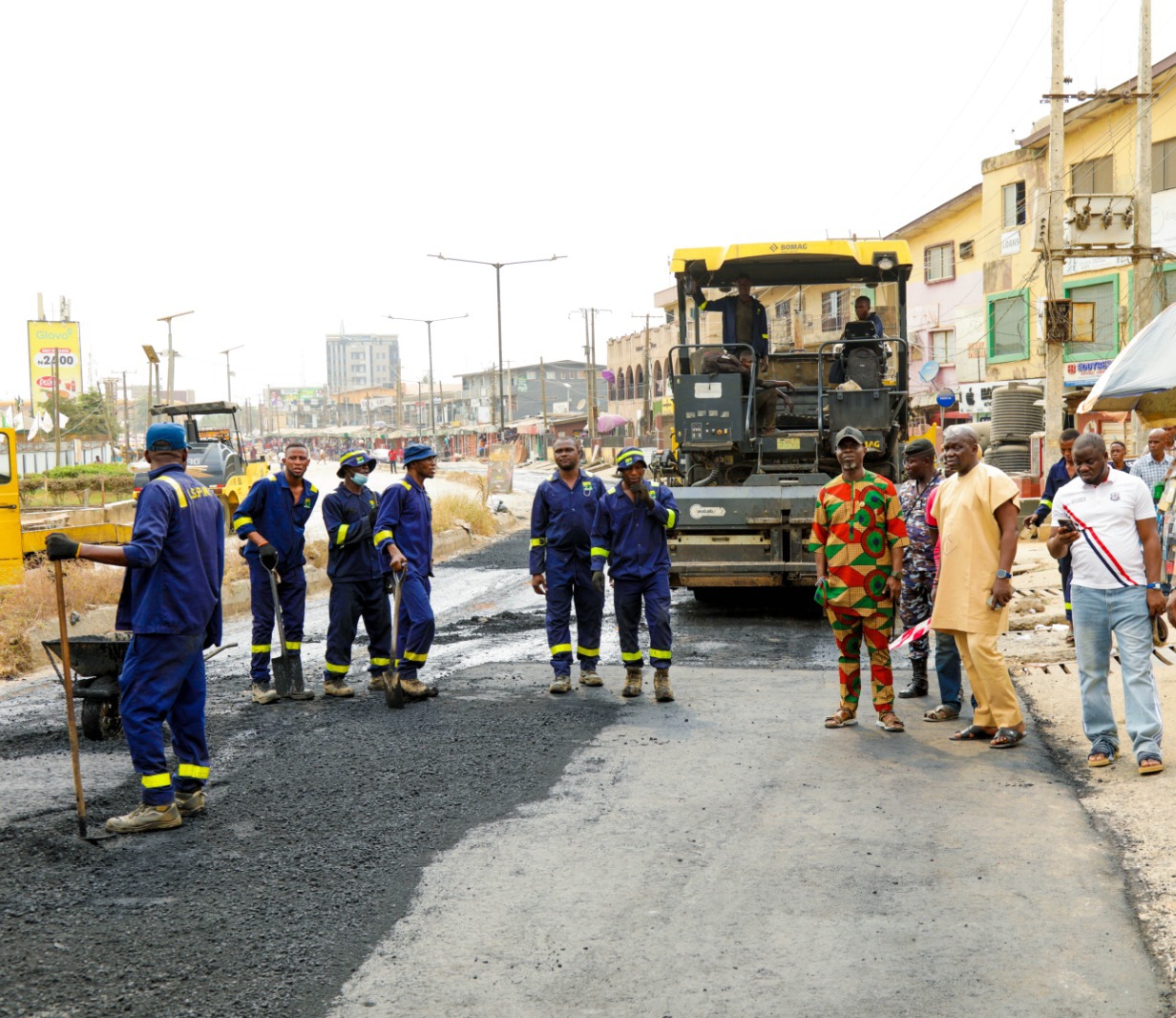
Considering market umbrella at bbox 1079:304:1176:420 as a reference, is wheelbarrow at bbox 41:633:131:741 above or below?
below

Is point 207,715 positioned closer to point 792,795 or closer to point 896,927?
point 792,795

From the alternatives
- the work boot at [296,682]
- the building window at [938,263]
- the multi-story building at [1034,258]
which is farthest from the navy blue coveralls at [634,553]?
the building window at [938,263]

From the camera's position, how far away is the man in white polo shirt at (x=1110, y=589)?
→ 6004 mm

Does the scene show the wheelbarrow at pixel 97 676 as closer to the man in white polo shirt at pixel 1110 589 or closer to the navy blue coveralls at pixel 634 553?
the navy blue coveralls at pixel 634 553

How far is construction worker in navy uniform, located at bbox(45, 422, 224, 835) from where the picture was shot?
535cm

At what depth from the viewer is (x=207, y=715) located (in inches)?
309

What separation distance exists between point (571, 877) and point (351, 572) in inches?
169

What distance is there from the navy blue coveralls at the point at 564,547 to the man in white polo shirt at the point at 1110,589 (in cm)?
339

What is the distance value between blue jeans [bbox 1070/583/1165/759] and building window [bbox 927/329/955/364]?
123ft

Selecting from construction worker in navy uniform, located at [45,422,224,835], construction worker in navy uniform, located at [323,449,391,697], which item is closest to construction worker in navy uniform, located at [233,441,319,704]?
construction worker in navy uniform, located at [323,449,391,697]

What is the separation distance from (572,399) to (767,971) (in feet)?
347

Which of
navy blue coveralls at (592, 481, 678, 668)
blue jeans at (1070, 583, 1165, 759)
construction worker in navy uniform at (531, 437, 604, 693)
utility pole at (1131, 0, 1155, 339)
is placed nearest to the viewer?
blue jeans at (1070, 583, 1165, 759)

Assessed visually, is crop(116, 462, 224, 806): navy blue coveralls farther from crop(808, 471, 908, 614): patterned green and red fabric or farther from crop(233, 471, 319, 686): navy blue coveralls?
crop(808, 471, 908, 614): patterned green and red fabric

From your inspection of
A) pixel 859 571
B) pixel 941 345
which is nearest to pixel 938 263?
pixel 941 345
